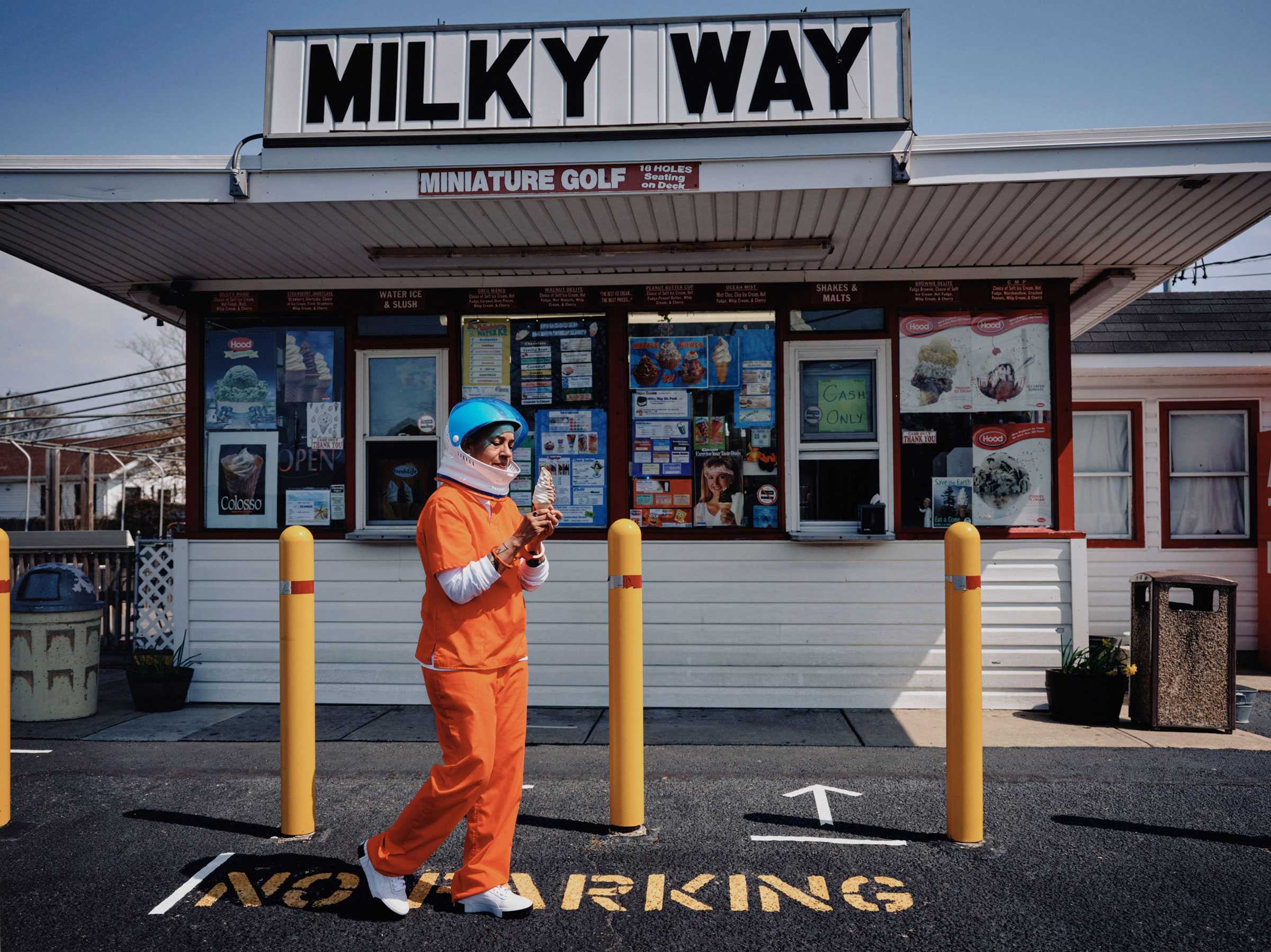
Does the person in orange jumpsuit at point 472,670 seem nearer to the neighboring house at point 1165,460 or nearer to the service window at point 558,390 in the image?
the service window at point 558,390

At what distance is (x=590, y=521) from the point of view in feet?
24.6

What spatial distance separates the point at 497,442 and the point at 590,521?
3.79 meters

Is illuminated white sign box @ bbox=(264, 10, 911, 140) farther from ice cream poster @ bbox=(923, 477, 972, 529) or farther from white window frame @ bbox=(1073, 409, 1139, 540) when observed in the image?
white window frame @ bbox=(1073, 409, 1139, 540)

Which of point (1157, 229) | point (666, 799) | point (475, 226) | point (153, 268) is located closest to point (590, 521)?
point (475, 226)

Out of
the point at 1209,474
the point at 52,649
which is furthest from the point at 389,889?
the point at 1209,474

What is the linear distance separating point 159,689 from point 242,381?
251cm

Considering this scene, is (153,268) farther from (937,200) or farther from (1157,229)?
(1157,229)

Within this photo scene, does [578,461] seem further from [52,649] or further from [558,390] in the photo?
[52,649]

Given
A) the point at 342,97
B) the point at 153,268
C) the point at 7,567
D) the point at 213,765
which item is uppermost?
the point at 342,97

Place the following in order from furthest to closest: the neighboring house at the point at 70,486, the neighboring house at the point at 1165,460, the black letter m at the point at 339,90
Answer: the neighboring house at the point at 70,486
the neighboring house at the point at 1165,460
the black letter m at the point at 339,90

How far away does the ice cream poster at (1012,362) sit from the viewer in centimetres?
737

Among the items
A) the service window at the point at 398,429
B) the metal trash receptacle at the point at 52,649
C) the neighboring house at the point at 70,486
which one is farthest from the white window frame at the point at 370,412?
the neighboring house at the point at 70,486

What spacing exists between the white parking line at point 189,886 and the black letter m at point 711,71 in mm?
4755

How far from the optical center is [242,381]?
25.4 ft
